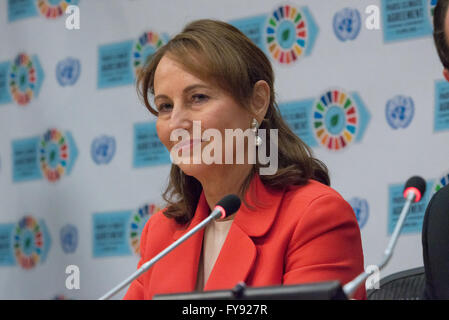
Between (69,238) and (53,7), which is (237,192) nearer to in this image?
(69,238)

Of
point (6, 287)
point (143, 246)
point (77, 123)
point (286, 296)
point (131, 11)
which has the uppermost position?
point (131, 11)

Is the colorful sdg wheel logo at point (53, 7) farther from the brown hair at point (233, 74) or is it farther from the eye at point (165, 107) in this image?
the eye at point (165, 107)

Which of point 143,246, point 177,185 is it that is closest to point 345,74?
point 177,185

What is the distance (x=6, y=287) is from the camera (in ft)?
10.5

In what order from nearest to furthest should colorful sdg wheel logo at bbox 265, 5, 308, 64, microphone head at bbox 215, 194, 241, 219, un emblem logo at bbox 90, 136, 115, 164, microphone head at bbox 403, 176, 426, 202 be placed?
microphone head at bbox 403, 176, 426, 202, microphone head at bbox 215, 194, 241, 219, colorful sdg wheel logo at bbox 265, 5, 308, 64, un emblem logo at bbox 90, 136, 115, 164

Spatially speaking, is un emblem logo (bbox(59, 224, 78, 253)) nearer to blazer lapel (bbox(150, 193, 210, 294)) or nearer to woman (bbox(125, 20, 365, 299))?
woman (bbox(125, 20, 365, 299))

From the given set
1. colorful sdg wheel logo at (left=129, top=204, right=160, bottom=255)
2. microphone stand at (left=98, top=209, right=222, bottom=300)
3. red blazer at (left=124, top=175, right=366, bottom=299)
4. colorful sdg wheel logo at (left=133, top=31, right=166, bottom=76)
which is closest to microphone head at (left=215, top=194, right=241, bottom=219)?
microphone stand at (left=98, top=209, right=222, bottom=300)

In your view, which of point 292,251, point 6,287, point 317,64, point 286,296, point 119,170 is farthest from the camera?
point 6,287

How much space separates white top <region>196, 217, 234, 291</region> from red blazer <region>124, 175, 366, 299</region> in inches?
1.2

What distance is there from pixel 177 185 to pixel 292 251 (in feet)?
1.69

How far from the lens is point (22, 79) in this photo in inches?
127

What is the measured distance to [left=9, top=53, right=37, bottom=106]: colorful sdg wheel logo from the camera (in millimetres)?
3211

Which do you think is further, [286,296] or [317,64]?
[317,64]
